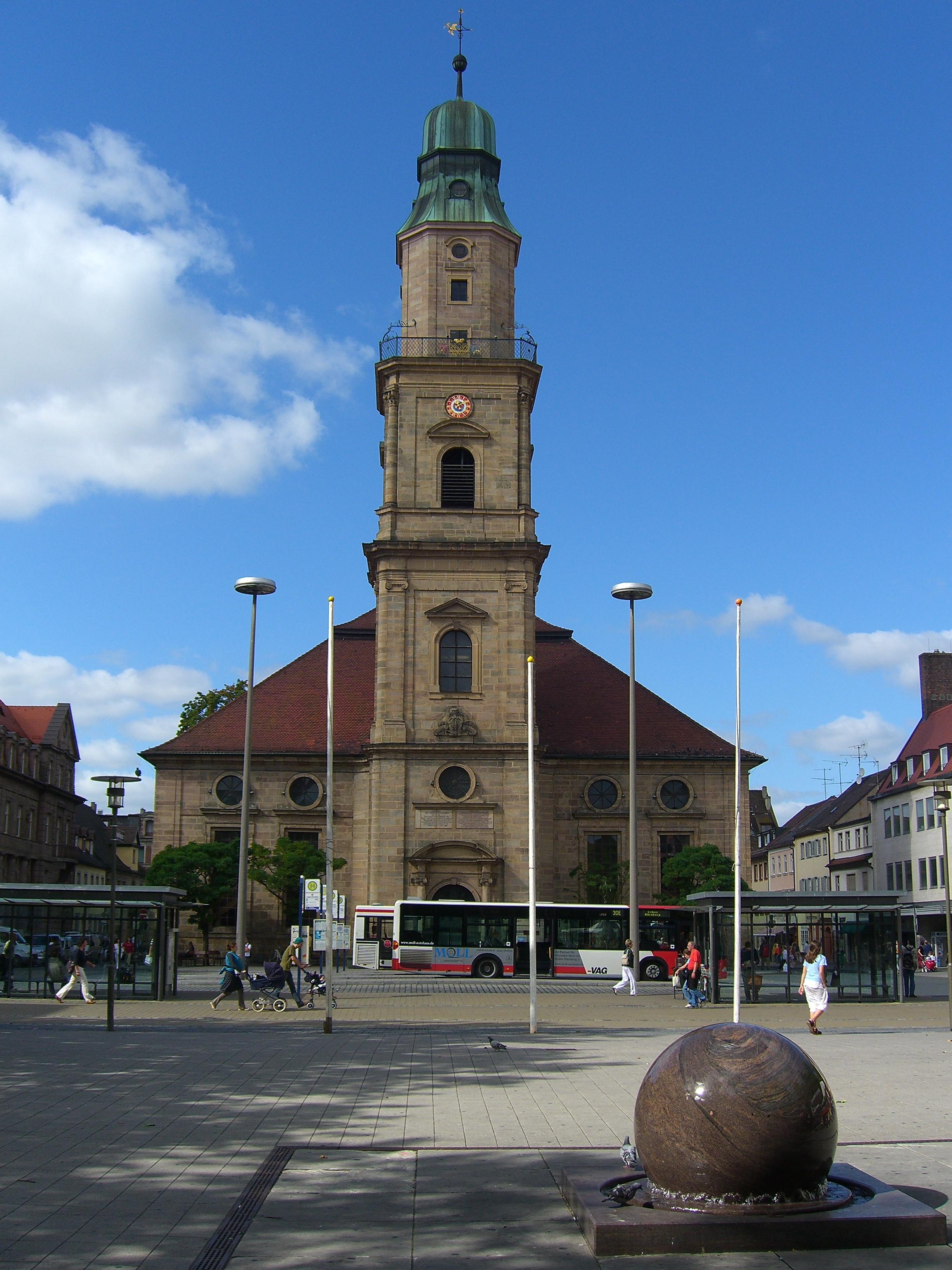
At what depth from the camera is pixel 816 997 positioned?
1013 inches

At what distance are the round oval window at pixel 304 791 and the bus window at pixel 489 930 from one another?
51.5ft

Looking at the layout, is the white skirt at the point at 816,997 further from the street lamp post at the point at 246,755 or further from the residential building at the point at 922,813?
the residential building at the point at 922,813

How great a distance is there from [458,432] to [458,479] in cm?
216

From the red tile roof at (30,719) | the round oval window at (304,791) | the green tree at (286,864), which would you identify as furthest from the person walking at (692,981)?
the red tile roof at (30,719)

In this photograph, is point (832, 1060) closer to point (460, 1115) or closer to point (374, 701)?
point (460, 1115)

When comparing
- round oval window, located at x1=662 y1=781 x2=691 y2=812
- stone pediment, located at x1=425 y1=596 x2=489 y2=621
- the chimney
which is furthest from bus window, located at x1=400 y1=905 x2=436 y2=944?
the chimney

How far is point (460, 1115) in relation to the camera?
14.0 m

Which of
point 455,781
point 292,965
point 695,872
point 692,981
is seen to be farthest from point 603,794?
point 292,965

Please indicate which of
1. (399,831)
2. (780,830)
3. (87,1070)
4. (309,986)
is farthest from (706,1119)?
(780,830)

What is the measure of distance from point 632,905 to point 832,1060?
19.6 metres

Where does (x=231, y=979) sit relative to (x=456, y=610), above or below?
below

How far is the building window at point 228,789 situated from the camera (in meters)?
61.8

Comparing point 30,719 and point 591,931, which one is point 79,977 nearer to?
point 591,931

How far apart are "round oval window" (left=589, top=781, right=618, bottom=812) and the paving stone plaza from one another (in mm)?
35395
